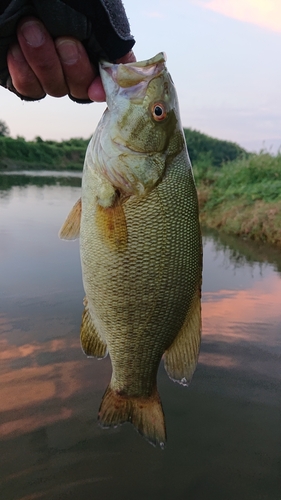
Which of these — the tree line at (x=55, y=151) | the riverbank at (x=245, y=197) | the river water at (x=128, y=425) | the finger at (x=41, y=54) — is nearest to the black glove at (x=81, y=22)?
the finger at (x=41, y=54)

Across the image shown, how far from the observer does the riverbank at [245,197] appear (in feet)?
37.1

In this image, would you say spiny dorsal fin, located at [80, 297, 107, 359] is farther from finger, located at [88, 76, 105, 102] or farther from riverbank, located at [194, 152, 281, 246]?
riverbank, located at [194, 152, 281, 246]

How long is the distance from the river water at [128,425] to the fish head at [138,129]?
2.33 meters

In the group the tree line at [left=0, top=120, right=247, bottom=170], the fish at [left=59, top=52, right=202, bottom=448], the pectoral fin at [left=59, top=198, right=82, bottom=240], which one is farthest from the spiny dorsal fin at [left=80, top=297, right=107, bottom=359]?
the tree line at [left=0, top=120, right=247, bottom=170]

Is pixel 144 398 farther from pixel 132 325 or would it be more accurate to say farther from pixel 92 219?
pixel 92 219

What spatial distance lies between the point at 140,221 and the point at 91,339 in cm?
72

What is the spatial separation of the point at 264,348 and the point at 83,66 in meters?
4.13

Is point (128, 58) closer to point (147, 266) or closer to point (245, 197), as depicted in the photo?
point (147, 266)

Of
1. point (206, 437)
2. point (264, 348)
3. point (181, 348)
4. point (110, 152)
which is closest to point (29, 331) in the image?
point (206, 437)

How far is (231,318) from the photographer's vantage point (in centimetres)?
578

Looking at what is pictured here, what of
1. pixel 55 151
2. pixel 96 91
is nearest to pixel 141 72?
pixel 96 91

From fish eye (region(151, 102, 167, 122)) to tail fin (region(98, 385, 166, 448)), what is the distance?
1451 millimetres

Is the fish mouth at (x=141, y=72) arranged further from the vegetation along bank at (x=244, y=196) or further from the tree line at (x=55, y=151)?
the tree line at (x=55, y=151)

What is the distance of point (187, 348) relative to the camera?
2.12m
